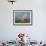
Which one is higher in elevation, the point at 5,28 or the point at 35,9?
the point at 35,9

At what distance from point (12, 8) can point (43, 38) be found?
1.60 m

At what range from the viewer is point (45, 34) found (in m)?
4.79

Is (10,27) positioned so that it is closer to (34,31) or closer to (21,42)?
(34,31)

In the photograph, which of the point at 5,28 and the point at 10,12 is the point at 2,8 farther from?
the point at 5,28

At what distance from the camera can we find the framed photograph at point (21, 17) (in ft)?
15.8

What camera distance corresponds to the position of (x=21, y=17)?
A: 482cm

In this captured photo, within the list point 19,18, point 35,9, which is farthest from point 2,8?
point 35,9

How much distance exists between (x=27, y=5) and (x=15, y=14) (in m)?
0.56

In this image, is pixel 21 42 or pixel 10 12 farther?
pixel 10 12

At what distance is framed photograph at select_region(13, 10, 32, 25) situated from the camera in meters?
4.80

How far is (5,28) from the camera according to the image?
15.8 ft

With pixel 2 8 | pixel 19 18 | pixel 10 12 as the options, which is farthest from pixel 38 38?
pixel 2 8

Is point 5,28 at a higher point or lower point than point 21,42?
higher

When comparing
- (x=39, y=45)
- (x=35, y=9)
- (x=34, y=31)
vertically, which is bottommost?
(x=39, y=45)
